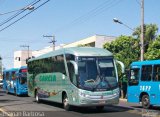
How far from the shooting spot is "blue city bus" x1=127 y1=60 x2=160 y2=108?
21.0 m

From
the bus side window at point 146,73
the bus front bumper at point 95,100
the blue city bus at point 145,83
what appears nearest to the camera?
the bus front bumper at point 95,100

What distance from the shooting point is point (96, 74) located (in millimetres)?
19156

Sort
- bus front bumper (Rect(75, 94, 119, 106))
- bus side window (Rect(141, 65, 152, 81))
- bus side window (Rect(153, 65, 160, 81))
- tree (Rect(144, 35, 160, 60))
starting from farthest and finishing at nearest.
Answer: tree (Rect(144, 35, 160, 60))
bus side window (Rect(141, 65, 152, 81))
bus side window (Rect(153, 65, 160, 81))
bus front bumper (Rect(75, 94, 119, 106))

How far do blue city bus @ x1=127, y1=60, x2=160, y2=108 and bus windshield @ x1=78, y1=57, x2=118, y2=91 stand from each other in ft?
8.57

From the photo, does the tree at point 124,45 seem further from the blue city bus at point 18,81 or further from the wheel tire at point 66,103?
the wheel tire at point 66,103

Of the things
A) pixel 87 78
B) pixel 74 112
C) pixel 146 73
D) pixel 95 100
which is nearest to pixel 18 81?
pixel 146 73

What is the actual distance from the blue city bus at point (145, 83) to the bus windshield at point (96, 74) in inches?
103

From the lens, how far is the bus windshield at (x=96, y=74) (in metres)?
19.0

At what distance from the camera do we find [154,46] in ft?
164

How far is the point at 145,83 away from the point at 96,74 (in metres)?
4.02

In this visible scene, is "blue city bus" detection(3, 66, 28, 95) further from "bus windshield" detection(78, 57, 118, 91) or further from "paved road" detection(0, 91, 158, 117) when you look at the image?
"bus windshield" detection(78, 57, 118, 91)

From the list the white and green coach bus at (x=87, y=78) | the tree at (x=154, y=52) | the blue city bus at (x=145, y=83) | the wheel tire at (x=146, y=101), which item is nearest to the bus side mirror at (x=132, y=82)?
the blue city bus at (x=145, y=83)

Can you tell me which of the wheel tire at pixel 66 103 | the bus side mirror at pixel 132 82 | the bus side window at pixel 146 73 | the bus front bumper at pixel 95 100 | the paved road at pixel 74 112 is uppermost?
the bus side window at pixel 146 73

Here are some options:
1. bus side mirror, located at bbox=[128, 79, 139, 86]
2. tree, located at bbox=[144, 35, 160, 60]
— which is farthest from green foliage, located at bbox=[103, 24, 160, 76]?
bus side mirror, located at bbox=[128, 79, 139, 86]
